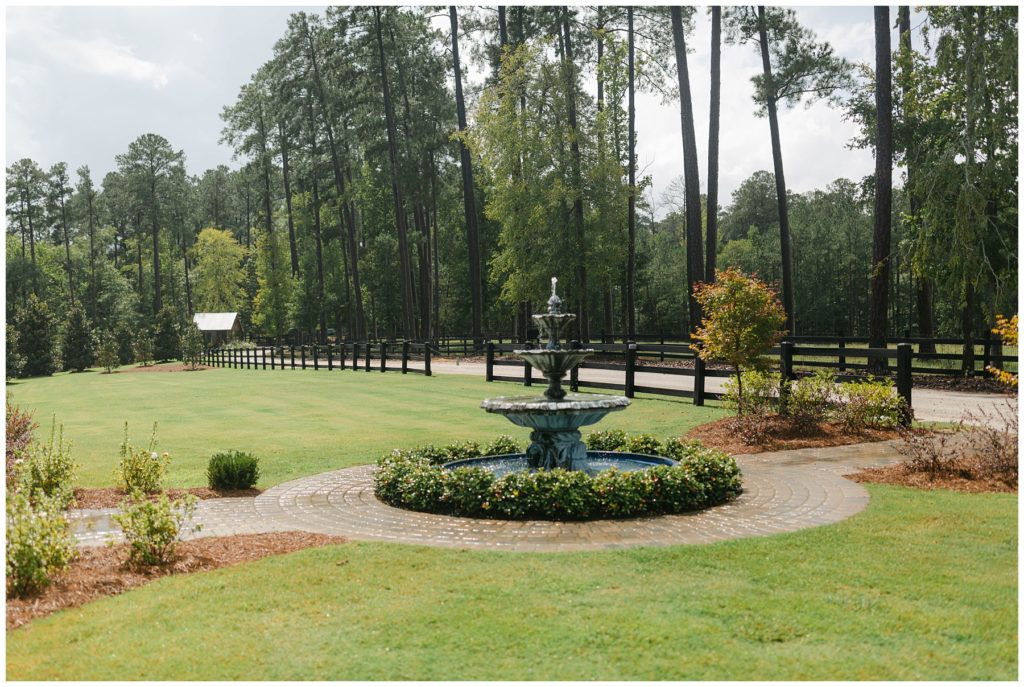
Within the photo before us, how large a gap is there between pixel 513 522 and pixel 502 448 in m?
3.25

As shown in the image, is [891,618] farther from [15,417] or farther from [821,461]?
[15,417]

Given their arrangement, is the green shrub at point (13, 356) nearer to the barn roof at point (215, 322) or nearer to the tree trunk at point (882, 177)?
the barn roof at point (215, 322)

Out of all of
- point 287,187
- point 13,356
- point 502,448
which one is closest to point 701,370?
point 502,448

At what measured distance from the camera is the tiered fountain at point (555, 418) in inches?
344

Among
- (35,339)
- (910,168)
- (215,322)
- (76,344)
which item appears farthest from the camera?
(215,322)

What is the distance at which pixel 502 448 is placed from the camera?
410 inches

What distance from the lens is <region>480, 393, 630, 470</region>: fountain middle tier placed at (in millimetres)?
8688

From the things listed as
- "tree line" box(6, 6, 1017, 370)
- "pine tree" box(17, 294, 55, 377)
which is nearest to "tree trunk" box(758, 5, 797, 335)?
"tree line" box(6, 6, 1017, 370)

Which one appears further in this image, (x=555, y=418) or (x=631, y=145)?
(x=631, y=145)

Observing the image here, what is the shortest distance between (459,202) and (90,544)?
170ft

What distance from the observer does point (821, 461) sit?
10094mm

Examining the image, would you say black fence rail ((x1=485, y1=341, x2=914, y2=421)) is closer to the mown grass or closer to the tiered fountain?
the tiered fountain

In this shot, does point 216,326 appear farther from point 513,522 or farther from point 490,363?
point 513,522

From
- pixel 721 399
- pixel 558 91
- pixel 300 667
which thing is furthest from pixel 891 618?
pixel 558 91
